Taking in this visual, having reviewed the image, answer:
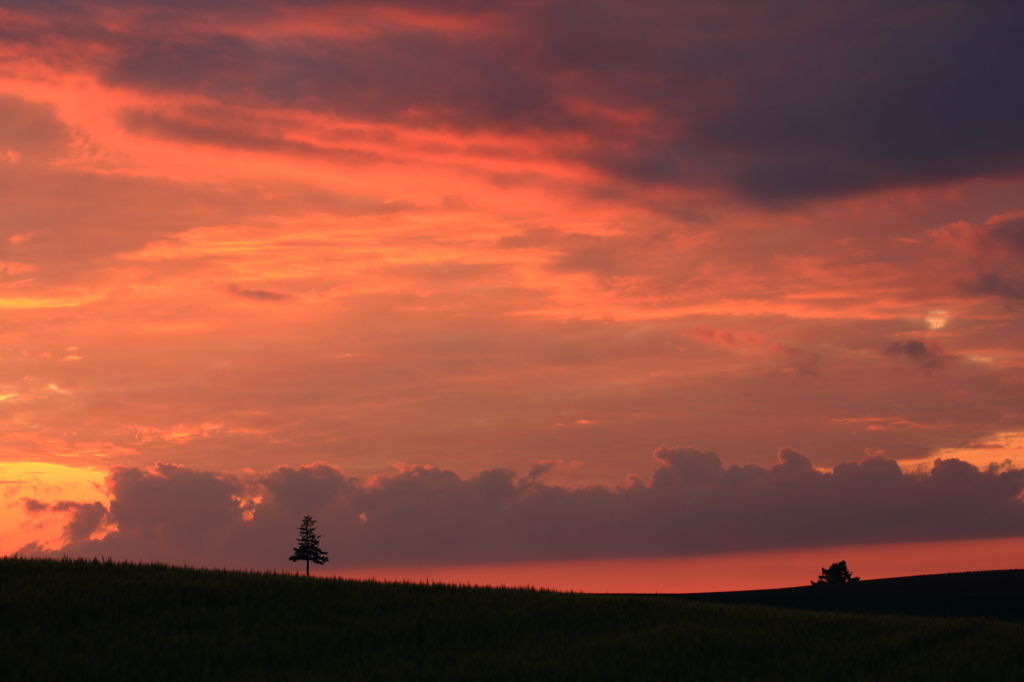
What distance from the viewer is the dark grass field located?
20156 millimetres

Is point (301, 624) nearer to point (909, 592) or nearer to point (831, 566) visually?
point (909, 592)

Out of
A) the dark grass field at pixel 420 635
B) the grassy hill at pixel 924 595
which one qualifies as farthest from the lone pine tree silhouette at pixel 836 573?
the dark grass field at pixel 420 635

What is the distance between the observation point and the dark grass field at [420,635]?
66.1 feet

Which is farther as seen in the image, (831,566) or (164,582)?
(831,566)

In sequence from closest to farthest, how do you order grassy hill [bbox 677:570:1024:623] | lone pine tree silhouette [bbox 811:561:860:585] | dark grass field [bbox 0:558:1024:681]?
dark grass field [bbox 0:558:1024:681] → grassy hill [bbox 677:570:1024:623] → lone pine tree silhouette [bbox 811:561:860:585]

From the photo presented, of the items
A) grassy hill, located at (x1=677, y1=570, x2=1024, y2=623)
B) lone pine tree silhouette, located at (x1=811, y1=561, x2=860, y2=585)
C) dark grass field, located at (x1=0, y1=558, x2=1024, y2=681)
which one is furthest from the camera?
lone pine tree silhouette, located at (x1=811, y1=561, x2=860, y2=585)

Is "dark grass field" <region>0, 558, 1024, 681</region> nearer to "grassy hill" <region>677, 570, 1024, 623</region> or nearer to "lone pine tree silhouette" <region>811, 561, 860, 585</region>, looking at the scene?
"grassy hill" <region>677, 570, 1024, 623</region>

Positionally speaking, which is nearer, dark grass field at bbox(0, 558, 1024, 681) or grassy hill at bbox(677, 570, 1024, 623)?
dark grass field at bbox(0, 558, 1024, 681)

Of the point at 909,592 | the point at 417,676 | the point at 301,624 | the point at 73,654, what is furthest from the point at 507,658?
the point at 909,592

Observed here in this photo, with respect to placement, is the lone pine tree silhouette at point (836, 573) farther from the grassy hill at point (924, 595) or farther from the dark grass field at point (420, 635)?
the dark grass field at point (420, 635)

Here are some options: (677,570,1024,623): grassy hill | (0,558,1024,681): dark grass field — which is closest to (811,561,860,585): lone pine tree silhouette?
(677,570,1024,623): grassy hill

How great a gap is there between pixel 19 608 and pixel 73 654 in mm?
4034

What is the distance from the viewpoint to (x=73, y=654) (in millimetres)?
19969

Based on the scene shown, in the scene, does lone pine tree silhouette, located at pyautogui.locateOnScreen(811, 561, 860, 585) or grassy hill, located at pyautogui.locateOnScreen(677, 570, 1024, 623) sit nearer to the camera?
grassy hill, located at pyautogui.locateOnScreen(677, 570, 1024, 623)
